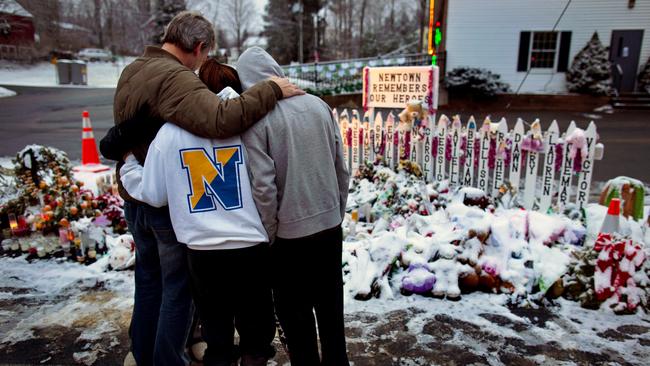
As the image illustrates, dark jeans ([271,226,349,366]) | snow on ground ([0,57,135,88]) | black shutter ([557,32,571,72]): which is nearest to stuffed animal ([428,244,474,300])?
Result: dark jeans ([271,226,349,366])

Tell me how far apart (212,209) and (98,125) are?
12523 mm

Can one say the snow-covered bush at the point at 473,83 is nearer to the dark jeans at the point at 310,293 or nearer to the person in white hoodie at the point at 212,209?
the dark jeans at the point at 310,293

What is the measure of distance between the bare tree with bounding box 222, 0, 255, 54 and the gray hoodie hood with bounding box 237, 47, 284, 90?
42.6 metres

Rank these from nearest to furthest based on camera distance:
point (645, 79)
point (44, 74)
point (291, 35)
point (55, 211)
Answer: point (55, 211), point (645, 79), point (44, 74), point (291, 35)

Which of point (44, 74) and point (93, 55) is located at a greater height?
point (93, 55)

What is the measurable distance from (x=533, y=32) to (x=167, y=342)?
18376mm

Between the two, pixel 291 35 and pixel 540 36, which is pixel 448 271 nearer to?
pixel 540 36

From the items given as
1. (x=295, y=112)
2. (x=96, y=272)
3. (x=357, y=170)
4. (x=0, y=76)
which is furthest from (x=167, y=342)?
(x=0, y=76)

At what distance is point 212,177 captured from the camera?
1756mm

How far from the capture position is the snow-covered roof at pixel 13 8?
32.4m

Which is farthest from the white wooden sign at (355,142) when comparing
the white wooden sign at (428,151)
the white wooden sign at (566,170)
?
the white wooden sign at (566,170)

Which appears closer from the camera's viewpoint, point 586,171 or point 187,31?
point 187,31

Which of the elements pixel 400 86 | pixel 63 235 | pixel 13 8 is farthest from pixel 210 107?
pixel 13 8

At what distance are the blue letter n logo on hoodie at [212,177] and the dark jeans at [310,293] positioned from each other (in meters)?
0.29
